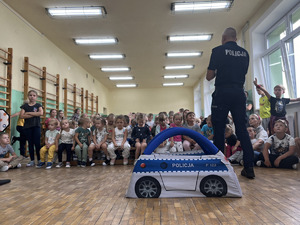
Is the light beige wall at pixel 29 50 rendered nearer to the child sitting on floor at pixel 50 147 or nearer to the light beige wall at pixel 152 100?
A: the child sitting on floor at pixel 50 147

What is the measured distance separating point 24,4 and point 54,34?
152cm

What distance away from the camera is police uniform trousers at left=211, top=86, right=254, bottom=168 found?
Result: 7.39 ft

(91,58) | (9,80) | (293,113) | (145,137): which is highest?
(91,58)

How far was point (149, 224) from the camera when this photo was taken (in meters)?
1.25

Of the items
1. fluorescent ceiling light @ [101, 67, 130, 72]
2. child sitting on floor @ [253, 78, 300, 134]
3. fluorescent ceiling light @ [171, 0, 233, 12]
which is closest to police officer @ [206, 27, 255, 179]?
child sitting on floor @ [253, 78, 300, 134]

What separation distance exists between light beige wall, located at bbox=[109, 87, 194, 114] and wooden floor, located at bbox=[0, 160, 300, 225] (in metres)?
12.1

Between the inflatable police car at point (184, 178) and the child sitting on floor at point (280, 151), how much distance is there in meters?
1.81

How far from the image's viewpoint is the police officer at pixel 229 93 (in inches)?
88.8

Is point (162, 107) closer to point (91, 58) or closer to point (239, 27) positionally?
point (91, 58)

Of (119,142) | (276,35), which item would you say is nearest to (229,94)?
(119,142)

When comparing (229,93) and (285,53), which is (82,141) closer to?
(229,93)

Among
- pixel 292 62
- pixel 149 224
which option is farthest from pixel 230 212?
pixel 292 62

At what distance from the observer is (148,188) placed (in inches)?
Result: 68.3

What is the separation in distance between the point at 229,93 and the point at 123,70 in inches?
320
